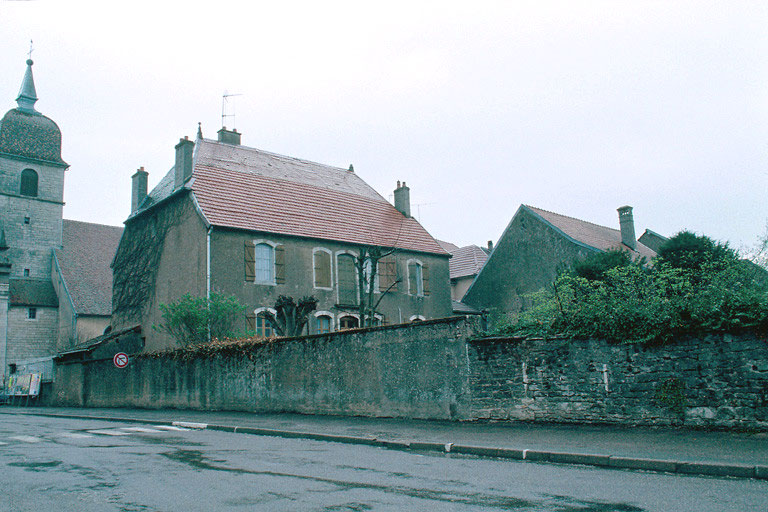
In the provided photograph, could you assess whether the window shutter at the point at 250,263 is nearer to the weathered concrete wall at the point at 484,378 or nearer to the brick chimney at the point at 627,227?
the weathered concrete wall at the point at 484,378

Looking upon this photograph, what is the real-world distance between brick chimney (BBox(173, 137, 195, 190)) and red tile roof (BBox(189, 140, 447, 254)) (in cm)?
37

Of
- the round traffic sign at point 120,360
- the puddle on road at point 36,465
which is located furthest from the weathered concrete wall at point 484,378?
the puddle on road at point 36,465

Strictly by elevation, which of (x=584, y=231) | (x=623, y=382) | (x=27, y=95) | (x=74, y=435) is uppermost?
(x=27, y=95)

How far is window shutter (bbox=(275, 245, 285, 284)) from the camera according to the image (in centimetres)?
2503

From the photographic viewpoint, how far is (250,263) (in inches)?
955

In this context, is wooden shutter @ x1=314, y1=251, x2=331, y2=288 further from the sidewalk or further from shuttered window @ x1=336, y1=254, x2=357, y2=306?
the sidewalk

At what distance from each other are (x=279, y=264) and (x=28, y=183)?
95.8 ft

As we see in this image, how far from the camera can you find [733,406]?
9.66m

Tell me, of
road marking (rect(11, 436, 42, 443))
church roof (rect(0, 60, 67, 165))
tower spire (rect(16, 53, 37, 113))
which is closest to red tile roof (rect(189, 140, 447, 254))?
road marking (rect(11, 436, 42, 443))

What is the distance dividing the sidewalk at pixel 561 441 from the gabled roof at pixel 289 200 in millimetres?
12825

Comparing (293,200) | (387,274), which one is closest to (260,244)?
(293,200)

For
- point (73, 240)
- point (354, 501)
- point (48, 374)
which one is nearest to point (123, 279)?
point (48, 374)

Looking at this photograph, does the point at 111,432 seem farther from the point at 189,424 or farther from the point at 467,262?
the point at 467,262

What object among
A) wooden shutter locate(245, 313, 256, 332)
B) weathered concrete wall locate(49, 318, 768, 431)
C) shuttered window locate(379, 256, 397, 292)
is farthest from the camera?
shuttered window locate(379, 256, 397, 292)
